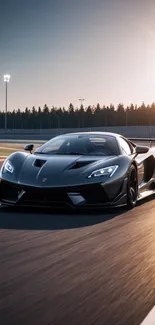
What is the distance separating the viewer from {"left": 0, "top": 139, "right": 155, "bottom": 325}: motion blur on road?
313 centimetres

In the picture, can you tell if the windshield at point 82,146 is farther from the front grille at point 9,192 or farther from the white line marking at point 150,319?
the white line marking at point 150,319

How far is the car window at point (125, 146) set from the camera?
863cm

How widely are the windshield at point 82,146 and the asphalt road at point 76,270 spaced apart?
5.75 ft

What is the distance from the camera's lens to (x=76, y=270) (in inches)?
164

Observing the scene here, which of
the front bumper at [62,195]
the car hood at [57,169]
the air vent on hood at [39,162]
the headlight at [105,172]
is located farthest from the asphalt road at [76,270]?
the air vent on hood at [39,162]

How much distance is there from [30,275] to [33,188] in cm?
335

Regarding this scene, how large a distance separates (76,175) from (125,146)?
5.73 ft

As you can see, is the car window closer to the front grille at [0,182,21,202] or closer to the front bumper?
the front bumper

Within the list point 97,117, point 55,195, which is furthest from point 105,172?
point 97,117

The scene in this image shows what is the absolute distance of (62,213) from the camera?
736 centimetres

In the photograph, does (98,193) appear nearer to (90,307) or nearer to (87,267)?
(87,267)

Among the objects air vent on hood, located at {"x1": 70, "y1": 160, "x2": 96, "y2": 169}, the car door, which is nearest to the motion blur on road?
air vent on hood, located at {"x1": 70, "y1": 160, "x2": 96, "y2": 169}

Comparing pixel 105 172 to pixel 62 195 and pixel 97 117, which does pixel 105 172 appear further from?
pixel 97 117

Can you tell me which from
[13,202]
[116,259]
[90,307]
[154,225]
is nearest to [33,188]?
[13,202]
